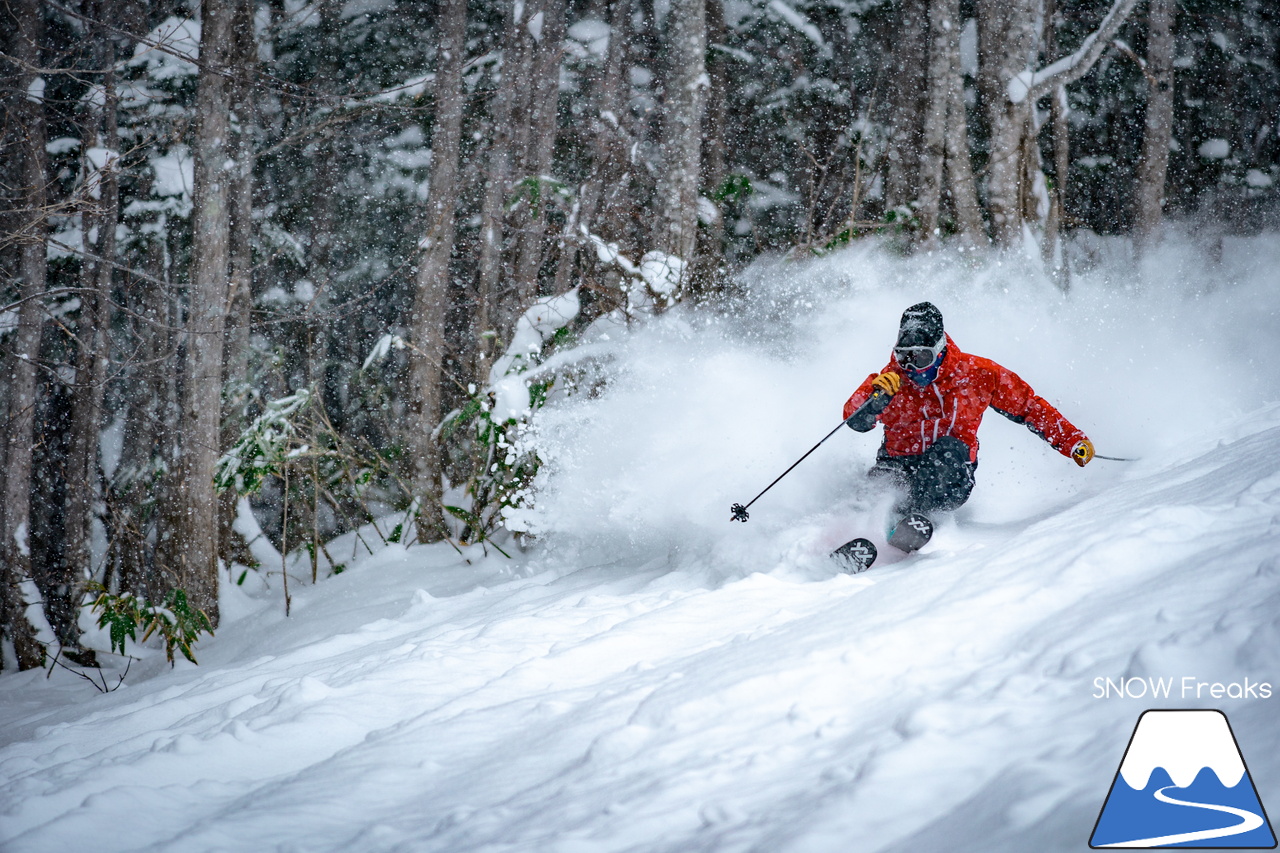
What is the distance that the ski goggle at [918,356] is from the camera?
4148 mm

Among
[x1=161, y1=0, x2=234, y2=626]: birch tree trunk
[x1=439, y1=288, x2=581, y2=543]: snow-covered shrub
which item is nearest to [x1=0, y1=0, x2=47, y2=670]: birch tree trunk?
[x1=161, y1=0, x2=234, y2=626]: birch tree trunk

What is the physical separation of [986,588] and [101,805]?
2738 mm

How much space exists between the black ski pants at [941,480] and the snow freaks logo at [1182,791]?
9.08 feet

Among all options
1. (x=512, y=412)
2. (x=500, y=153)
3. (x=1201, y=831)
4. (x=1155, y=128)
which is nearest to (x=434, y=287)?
(x=500, y=153)

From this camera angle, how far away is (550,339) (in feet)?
23.1

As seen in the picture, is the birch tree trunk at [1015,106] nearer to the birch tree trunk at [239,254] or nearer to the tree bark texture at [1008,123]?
the tree bark texture at [1008,123]

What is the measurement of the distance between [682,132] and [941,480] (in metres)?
4.39

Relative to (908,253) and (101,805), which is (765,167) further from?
(101,805)

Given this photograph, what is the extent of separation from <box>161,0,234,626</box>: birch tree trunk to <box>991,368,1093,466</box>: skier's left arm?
6341 mm

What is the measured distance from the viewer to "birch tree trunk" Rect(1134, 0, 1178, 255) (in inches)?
429

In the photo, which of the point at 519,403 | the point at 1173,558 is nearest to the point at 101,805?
the point at 1173,558

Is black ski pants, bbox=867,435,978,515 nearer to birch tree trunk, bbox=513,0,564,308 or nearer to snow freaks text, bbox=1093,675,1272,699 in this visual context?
snow freaks text, bbox=1093,675,1272,699

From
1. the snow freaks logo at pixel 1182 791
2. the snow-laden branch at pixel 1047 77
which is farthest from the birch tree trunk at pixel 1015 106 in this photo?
the snow freaks logo at pixel 1182 791

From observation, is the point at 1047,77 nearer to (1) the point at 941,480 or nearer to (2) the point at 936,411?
(2) the point at 936,411
